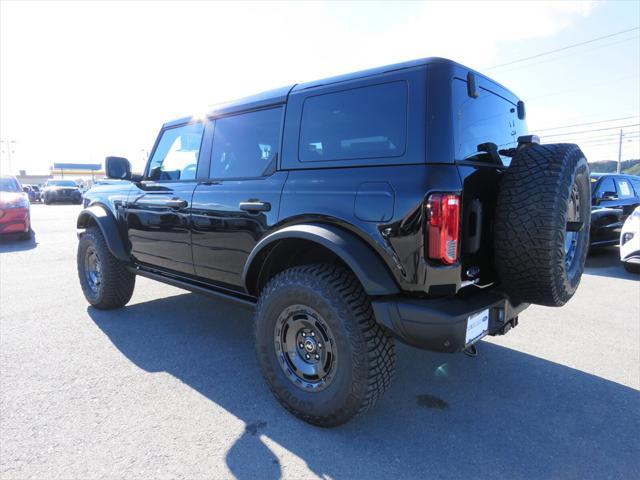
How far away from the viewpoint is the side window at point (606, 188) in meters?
7.50

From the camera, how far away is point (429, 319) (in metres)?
1.93

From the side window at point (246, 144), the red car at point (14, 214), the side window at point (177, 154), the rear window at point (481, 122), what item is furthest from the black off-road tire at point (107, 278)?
the red car at point (14, 214)

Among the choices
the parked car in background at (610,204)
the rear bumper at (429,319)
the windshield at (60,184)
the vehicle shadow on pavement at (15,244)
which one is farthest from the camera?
the windshield at (60,184)

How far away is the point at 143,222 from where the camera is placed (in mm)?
3758

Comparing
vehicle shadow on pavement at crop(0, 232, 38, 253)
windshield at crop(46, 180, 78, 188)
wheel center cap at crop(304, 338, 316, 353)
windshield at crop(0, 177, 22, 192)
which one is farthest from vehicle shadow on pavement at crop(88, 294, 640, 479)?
windshield at crop(46, 180, 78, 188)

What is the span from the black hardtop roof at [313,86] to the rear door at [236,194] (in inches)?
2.5

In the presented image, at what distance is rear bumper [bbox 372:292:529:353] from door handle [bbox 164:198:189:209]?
6.31ft

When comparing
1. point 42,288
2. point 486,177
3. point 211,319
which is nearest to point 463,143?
point 486,177

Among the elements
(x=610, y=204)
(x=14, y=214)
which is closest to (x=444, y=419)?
(x=610, y=204)

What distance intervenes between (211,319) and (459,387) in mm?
2507

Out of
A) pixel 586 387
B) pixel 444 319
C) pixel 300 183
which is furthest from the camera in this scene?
pixel 586 387

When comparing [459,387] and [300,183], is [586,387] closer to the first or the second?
[459,387]

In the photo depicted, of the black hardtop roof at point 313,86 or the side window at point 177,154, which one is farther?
the side window at point 177,154

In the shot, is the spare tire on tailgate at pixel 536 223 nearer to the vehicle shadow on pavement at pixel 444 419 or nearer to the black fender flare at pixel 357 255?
the black fender flare at pixel 357 255
